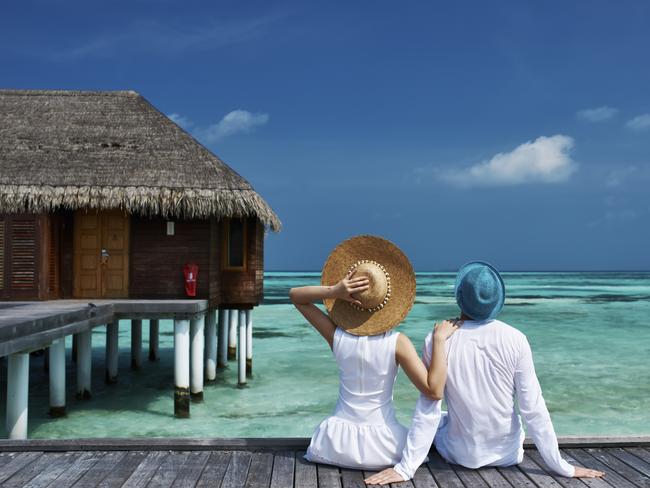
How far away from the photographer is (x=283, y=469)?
3.94 m

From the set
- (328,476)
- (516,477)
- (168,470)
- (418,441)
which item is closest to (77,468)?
(168,470)

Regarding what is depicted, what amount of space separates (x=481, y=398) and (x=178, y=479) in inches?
70.1

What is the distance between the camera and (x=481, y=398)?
3.71 m

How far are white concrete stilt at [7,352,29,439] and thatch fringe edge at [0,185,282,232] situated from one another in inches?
161

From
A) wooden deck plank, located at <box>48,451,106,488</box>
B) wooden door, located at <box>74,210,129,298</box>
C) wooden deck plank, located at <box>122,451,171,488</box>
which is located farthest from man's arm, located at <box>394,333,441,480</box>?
wooden door, located at <box>74,210,129,298</box>

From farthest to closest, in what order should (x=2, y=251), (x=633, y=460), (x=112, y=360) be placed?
1. (x=112, y=360)
2. (x=2, y=251)
3. (x=633, y=460)

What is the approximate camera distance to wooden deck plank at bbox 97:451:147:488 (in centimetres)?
371

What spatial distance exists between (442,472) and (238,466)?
122cm

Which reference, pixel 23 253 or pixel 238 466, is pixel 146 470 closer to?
pixel 238 466

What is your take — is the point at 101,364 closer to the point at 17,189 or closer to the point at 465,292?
the point at 17,189

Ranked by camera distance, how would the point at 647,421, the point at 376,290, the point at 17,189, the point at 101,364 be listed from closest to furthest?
the point at 376,290, the point at 17,189, the point at 647,421, the point at 101,364

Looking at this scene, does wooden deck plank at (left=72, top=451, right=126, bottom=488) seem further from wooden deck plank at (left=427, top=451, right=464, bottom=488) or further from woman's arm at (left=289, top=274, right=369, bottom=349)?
wooden deck plank at (left=427, top=451, right=464, bottom=488)

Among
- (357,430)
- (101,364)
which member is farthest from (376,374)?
(101,364)

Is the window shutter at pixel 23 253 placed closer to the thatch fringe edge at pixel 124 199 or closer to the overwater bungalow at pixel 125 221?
the overwater bungalow at pixel 125 221
